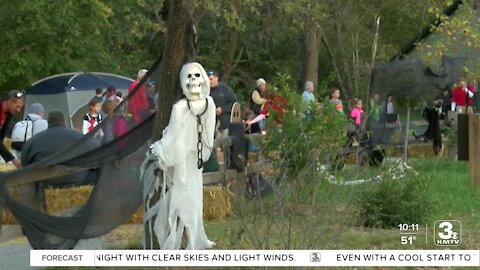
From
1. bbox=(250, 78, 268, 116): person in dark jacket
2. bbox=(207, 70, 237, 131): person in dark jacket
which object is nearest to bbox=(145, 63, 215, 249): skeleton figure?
bbox=(207, 70, 237, 131): person in dark jacket

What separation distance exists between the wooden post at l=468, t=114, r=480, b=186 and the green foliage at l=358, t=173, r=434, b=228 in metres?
3.78

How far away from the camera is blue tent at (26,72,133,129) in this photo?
3067cm

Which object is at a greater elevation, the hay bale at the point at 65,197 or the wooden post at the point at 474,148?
the wooden post at the point at 474,148

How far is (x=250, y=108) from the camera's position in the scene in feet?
67.2

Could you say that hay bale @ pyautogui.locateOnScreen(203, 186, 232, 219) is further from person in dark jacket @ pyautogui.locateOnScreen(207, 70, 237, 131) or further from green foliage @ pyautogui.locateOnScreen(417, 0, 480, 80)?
green foliage @ pyautogui.locateOnScreen(417, 0, 480, 80)

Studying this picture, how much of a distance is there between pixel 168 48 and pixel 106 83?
20.5 meters

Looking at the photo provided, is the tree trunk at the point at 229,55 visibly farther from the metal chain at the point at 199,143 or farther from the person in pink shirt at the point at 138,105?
the metal chain at the point at 199,143

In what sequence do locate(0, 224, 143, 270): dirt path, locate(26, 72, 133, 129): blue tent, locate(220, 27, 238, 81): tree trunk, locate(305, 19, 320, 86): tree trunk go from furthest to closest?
locate(220, 27, 238, 81): tree trunk, locate(305, 19, 320, 86): tree trunk, locate(26, 72, 133, 129): blue tent, locate(0, 224, 143, 270): dirt path

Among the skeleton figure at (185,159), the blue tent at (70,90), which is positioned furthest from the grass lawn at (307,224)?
the blue tent at (70,90)

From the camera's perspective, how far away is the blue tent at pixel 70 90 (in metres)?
30.7

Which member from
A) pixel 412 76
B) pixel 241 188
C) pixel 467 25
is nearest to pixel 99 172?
pixel 241 188

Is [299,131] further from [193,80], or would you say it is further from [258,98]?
[258,98]

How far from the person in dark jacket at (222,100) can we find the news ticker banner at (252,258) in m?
6.56

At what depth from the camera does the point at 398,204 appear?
12.1m
